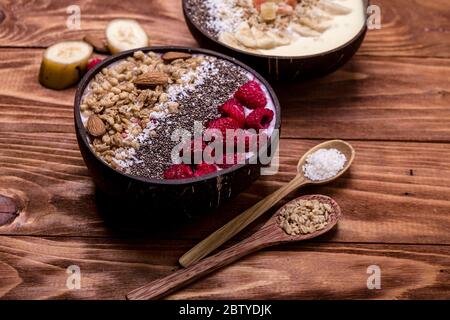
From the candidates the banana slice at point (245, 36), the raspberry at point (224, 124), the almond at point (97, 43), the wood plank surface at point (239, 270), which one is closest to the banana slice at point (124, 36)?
the almond at point (97, 43)

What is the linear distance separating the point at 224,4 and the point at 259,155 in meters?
0.61

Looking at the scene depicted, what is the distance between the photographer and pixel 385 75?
6.02 ft

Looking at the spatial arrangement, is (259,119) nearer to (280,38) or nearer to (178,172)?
(178,172)

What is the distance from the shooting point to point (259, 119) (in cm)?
143

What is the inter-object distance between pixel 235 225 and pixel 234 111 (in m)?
0.22

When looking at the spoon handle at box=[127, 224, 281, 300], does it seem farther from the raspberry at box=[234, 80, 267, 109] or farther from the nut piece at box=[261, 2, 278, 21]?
the nut piece at box=[261, 2, 278, 21]

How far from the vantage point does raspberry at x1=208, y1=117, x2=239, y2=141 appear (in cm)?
140

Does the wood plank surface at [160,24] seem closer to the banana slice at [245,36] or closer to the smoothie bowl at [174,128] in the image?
the banana slice at [245,36]

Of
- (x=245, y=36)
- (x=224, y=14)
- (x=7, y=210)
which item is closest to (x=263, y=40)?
(x=245, y=36)

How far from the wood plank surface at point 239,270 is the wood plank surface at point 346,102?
1.10 feet

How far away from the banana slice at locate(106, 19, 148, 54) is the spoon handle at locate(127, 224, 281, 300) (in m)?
0.64

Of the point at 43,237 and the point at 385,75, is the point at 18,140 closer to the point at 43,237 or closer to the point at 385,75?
the point at 43,237

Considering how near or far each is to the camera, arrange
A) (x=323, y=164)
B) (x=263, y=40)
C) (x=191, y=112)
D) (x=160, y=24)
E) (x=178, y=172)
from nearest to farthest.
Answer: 1. (x=178, y=172)
2. (x=191, y=112)
3. (x=323, y=164)
4. (x=263, y=40)
5. (x=160, y=24)

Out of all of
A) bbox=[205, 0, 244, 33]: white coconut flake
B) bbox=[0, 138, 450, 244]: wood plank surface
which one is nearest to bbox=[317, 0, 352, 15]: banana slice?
bbox=[205, 0, 244, 33]: white coconut flake
